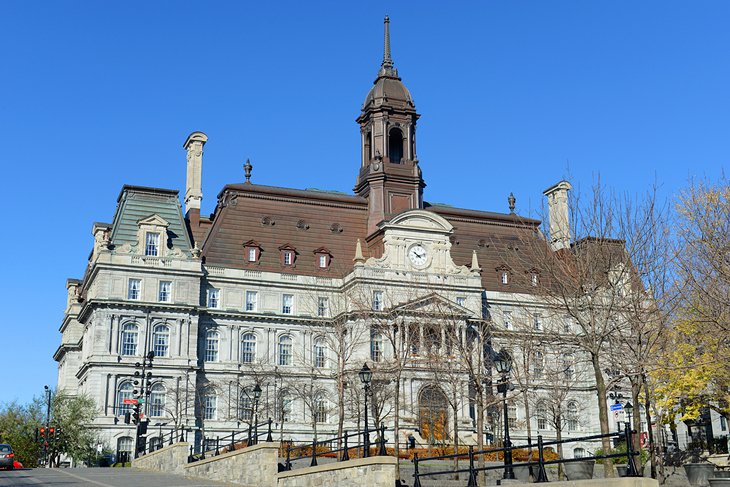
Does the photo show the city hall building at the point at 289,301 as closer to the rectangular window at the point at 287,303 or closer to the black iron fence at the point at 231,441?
the rectangular window at the point at 287,303

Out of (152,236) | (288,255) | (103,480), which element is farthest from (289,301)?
(103,480)

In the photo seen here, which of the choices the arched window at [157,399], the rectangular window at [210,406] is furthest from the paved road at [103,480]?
the rectangular window at [210,406]

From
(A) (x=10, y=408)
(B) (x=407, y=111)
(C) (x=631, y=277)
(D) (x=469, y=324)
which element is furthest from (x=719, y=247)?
(A) (x=10, y=408)

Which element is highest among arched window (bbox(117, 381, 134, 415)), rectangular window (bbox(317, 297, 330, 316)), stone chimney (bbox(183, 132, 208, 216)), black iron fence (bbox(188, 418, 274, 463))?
stone chimney (bbox(183, 132, 208, 216))

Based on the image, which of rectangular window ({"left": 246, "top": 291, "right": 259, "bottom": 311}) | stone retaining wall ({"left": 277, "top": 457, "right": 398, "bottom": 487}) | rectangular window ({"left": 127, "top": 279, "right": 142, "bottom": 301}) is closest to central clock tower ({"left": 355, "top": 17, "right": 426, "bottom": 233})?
rectangular window ({"left": 246, "top": 291, "right": 259, "bottom": 311})

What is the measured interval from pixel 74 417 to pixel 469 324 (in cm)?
3096

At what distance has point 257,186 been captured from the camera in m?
81.6

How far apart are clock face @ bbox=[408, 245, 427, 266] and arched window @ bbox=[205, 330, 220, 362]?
55.7 ft

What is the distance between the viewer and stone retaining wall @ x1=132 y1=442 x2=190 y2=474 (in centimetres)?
4169

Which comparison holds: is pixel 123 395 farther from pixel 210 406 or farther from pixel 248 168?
pixel 248 168

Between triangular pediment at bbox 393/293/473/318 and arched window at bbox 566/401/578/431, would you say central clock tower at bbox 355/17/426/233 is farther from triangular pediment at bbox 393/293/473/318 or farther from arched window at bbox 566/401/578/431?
arched window at bbox 566/401/578/431

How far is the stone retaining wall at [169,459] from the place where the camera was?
41.7 meters

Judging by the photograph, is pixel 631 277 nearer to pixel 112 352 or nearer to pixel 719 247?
pixel 719 247

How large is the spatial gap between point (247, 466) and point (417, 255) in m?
44.7
